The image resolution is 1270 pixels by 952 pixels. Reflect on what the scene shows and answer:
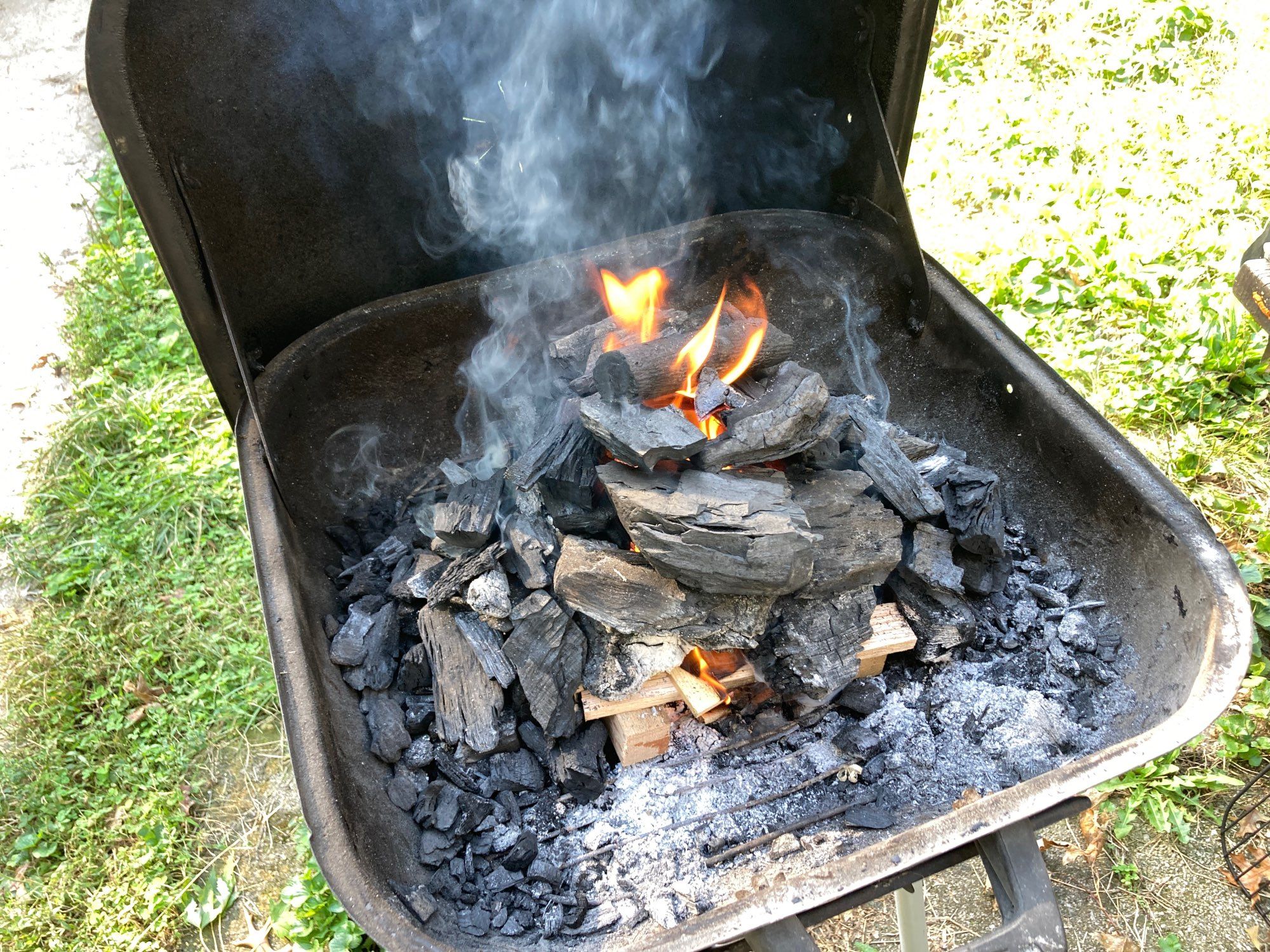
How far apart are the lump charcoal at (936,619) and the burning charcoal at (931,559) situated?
0.02m

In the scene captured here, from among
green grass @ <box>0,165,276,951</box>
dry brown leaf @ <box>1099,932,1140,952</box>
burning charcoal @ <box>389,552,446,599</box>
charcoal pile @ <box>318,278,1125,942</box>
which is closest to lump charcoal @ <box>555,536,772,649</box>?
charcoal pile @ <box>318,278,1125,942</box>

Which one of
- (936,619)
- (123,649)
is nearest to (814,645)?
(936,619)

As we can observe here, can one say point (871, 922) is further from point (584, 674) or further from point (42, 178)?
point (42, 178)

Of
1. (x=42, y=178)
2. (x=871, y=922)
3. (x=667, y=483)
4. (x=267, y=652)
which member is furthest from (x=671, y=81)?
(x=42, y=178)

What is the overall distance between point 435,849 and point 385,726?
246mm

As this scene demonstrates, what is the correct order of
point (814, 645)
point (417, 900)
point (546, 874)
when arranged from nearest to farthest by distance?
point (417, 900) < point (546, 874) < point (814, 645)

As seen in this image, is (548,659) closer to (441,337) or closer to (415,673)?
(415,673)

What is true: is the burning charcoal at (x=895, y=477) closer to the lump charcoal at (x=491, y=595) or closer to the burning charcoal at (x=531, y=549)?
the burning charcoal at (x=531, y=549)

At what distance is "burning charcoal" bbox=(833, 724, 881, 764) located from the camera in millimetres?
1613

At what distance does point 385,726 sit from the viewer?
1615mm

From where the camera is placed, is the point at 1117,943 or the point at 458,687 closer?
the point at 458,687

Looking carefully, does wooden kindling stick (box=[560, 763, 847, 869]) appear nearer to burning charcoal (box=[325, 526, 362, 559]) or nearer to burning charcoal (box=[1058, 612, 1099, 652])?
burning charcoal (box=[1058, 612, 1099, 652])

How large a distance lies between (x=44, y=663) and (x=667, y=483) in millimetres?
1898

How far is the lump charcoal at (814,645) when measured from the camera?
1584mm
